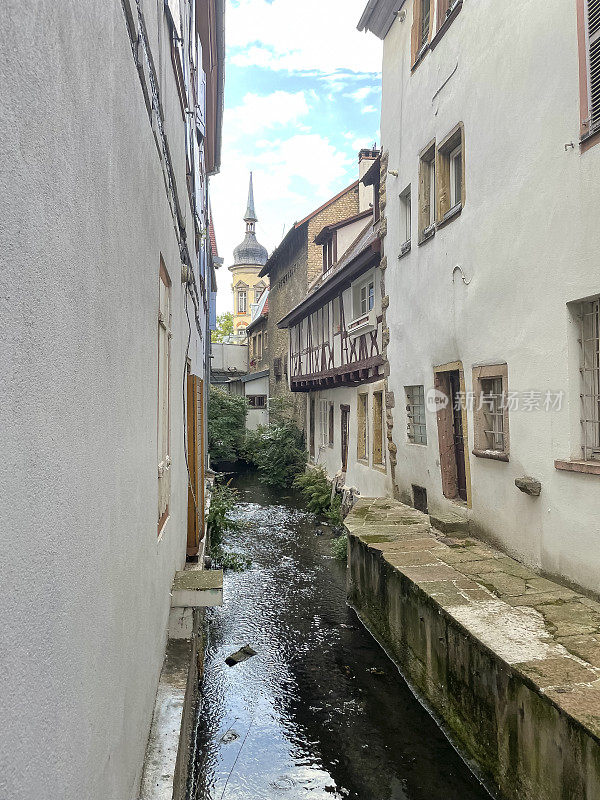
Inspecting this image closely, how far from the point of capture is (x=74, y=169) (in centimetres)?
129

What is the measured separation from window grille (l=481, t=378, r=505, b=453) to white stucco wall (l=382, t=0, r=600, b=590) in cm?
25

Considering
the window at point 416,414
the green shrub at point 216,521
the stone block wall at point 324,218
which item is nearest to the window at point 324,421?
the stone block wall at point 324,218

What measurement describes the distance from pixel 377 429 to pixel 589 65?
25.2 feet

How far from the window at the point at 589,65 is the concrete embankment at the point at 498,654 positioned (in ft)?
12.4

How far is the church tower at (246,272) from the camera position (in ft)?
210

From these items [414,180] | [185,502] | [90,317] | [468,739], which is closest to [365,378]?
[414,180]

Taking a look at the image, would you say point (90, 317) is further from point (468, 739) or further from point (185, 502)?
point (185, 502)

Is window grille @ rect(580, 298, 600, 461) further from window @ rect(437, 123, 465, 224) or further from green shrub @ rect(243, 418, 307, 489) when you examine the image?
green shrub @ rect(243, 418, 307, 489)

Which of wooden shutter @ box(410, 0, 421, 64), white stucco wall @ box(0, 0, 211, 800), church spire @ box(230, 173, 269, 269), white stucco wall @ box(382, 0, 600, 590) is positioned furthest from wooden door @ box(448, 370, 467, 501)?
church spire @ box(230, 173, 269, 269)

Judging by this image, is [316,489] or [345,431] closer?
[345,431]

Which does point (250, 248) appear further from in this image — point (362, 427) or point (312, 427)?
point (362, 427)

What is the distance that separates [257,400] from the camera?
2772 centimetres

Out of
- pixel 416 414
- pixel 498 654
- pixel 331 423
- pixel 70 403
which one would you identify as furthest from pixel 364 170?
pixel 70 403

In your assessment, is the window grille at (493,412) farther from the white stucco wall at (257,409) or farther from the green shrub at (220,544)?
the white stucco wall at (257,409)
